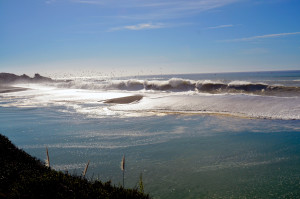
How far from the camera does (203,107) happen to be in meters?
13.2

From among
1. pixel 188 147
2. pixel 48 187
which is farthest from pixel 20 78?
A: pixel 48 187

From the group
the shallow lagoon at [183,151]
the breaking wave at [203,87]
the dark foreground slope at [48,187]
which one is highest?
the breaking wave at [203,87]

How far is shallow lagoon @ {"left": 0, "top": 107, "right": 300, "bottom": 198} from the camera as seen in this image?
14.5 feet

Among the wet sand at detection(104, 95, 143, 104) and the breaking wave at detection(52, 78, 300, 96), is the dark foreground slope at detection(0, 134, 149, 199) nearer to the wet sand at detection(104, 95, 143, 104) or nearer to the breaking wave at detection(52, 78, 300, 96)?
the wet sand at detection(104, 95, 143, 104)

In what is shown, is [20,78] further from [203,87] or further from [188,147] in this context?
[188,147]

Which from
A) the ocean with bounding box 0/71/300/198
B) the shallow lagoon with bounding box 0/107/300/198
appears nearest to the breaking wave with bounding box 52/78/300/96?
the ocean with bounding box 0/71/300/198

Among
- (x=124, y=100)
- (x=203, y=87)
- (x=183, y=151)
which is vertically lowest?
(x=183, y=151)

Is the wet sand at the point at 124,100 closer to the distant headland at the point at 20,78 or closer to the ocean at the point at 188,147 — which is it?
the ocean at the point at 188,147

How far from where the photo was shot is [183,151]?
20.5 ft

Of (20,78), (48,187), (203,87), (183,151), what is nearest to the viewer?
(48,187)

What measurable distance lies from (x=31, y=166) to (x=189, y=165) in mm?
2964

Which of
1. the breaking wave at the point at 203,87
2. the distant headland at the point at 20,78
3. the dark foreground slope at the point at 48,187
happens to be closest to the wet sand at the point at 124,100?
the breaking wave at the point at 203,87

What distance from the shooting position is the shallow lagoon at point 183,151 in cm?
442

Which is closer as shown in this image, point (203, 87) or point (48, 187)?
point (48, 187)
